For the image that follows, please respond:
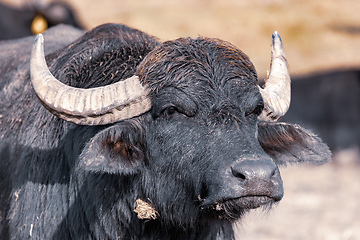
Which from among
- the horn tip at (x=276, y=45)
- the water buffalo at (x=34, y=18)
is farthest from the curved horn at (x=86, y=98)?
the water buffalo at (x=34, y=18)

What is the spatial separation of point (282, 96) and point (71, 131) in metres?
1.76

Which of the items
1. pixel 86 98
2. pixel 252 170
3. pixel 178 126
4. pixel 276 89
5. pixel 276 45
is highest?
pixel 276 45

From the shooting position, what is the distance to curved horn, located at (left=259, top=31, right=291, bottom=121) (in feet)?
15.8

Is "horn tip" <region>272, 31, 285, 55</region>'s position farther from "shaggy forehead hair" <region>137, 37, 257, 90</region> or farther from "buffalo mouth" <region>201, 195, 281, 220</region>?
"buffalo mouth" <region>201, 195, 281, 220</region>

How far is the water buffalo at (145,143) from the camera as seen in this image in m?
4.13

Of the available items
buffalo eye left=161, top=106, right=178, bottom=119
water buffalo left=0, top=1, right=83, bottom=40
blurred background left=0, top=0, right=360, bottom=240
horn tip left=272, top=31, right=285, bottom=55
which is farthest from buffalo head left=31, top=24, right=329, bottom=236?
water buffalo left=0, top=1, right=83, bottom=40

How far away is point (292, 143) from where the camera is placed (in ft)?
16.0

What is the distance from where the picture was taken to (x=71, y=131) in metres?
4.79

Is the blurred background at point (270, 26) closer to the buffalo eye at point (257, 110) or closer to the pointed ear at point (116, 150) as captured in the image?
the buffalo eye at point (257, 110)

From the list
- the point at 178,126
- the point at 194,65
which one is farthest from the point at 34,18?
the point at 178,126

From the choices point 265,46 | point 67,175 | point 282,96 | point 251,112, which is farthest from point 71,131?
point 265,46

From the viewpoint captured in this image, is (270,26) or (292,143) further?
(270,26)

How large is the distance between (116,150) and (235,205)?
3.25ft

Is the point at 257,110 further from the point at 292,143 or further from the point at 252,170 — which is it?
the point at 252,170
